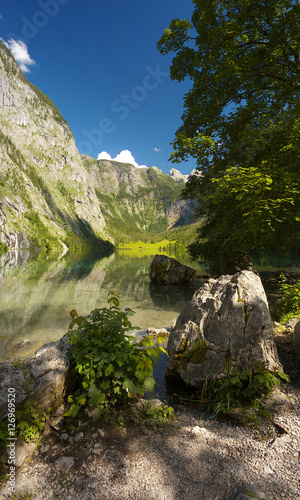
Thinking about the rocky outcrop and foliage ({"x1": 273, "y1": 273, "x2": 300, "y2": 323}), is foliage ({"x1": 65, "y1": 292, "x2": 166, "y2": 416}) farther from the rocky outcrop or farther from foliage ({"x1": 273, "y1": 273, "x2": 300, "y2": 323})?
foliage ({"x1": 273, "y1": 273, "x2": 300, "y2": 323})

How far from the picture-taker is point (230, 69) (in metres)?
8.58

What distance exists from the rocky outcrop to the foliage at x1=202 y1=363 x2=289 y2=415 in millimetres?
3513

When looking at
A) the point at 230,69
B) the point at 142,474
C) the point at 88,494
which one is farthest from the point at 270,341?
the point at 230,69

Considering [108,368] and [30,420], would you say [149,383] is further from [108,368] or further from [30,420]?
[30,420]

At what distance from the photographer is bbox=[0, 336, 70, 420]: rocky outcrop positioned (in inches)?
164

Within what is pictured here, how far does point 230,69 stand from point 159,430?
11.8m

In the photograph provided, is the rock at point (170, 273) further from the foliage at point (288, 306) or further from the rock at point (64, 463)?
the rock at point (64, 463)

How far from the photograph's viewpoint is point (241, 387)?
17.3ft

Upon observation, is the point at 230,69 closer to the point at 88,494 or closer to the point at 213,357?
the point at 213,357

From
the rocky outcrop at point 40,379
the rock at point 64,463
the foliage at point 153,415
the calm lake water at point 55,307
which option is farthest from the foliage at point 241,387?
the calm lake water at point 55,307

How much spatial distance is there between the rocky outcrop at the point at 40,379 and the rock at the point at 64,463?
1.04m

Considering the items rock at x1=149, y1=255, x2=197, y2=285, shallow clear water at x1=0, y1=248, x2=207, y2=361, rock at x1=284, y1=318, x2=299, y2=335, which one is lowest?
shallow clear water at x1=0, y1=248, x2=207, y2=361

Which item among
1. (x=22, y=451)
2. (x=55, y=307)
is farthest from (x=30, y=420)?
(x=55, y=307)

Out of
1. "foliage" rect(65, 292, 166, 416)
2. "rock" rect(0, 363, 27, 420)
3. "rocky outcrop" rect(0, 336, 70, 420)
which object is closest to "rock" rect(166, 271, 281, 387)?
"foliage" rect(65, 292, 166, 416)
